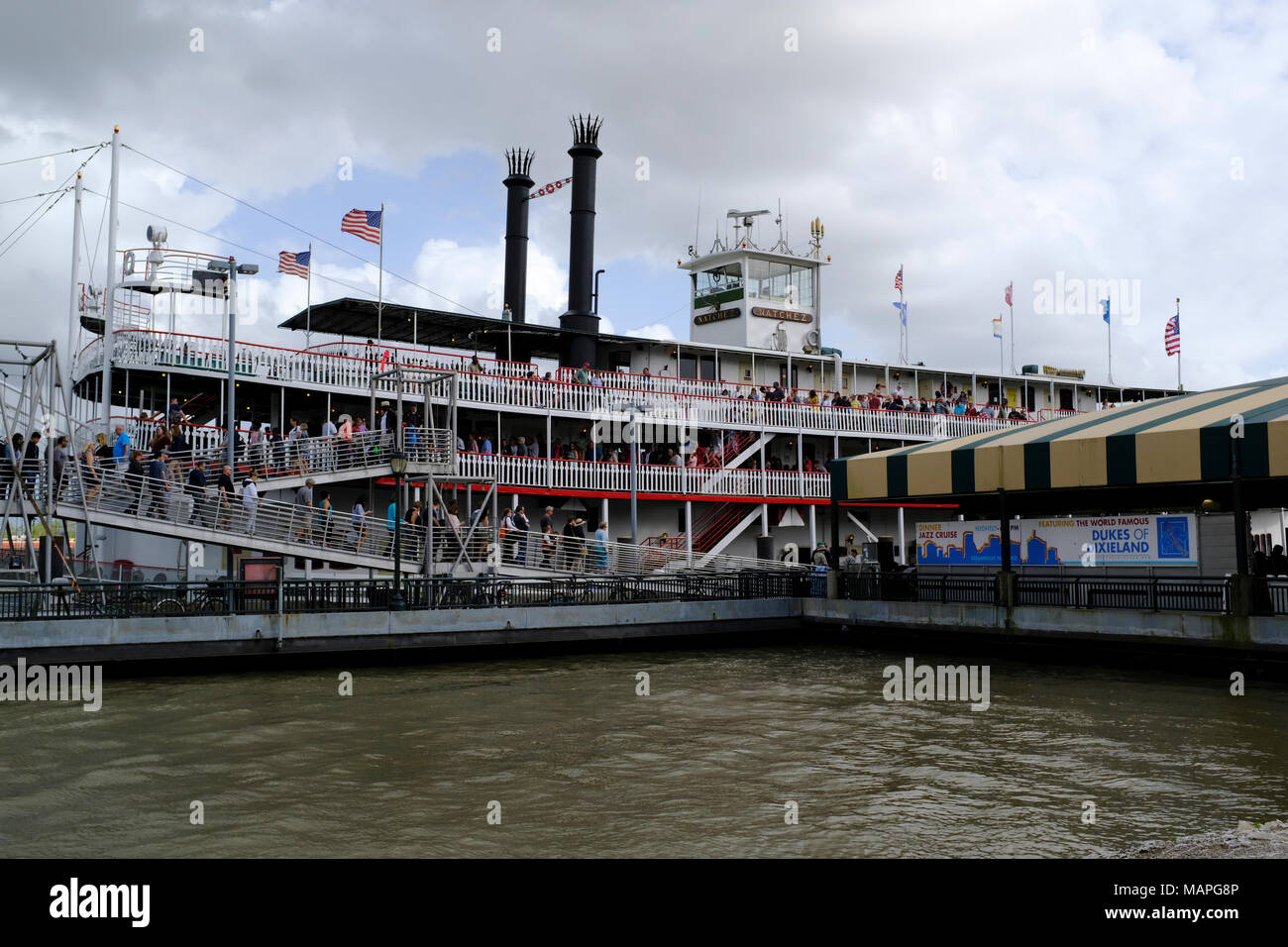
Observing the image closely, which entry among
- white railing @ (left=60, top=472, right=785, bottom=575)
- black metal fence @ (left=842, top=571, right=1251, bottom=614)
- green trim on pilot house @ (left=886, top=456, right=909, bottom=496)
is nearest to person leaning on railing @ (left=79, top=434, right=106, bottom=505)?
white railing @ (left=60, top=472, right=785, bottom=575)

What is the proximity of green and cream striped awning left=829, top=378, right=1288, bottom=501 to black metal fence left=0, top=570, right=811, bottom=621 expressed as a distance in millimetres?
3692

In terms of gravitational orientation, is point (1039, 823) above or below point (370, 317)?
below

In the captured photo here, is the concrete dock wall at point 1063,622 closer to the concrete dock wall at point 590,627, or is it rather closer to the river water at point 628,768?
the concrete dock wall at point 590,627

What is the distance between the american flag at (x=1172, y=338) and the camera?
42125 mm

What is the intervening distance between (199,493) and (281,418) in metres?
5.79

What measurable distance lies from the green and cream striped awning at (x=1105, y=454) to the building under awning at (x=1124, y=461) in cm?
2

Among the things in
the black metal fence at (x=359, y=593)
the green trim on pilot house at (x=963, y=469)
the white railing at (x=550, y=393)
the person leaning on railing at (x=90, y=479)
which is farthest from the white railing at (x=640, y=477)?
the green trim on pilot house at (x=963, y=469)

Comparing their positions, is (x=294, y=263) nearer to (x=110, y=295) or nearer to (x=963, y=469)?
(x=110, y=295)

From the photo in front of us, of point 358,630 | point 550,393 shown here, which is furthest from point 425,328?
point 358,630

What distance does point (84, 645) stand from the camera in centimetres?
1805

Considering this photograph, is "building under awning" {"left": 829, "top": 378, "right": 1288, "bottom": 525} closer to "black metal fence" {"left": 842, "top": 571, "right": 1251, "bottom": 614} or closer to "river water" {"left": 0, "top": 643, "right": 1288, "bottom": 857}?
"black metal fence" {"left": 842, "top": 571, "right": 1251, "bottom": 614}
